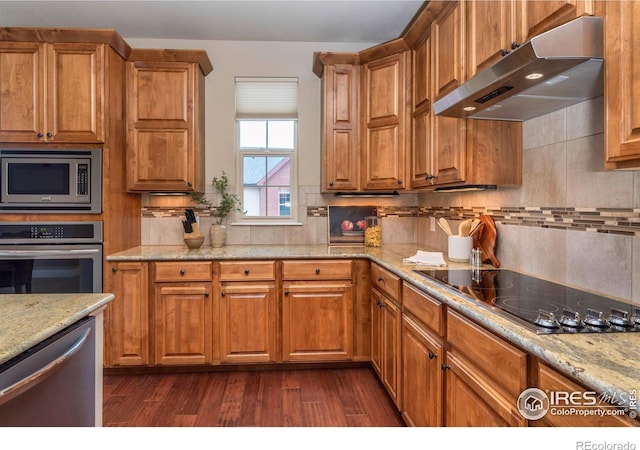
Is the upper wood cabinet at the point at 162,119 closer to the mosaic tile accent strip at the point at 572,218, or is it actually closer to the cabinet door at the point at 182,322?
the cabinet door at the point at 182,322

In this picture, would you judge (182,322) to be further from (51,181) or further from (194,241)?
(51,181)

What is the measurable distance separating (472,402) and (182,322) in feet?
6.98

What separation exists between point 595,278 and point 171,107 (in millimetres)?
3030

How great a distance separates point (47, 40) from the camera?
2789 mm

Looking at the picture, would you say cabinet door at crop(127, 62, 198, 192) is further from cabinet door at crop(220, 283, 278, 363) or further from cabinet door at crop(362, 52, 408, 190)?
cabinet door at crop(362, 52, 408, 190)

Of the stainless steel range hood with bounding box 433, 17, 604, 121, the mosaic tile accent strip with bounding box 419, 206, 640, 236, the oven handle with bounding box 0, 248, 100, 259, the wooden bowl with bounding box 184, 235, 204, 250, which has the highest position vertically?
the stainless steel range hood with bounding box 433, 17, 604, 121

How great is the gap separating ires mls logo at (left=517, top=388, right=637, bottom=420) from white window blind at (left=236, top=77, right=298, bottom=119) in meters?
3.01

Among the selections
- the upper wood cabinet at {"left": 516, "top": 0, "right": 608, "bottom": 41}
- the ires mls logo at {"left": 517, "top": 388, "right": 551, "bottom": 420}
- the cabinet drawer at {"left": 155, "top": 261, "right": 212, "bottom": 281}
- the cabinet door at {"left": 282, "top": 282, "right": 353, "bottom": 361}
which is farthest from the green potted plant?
the ires mls logo at {"left": 517, "top": 388, "right": 551, "bottom": 420}

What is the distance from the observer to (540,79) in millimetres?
1470

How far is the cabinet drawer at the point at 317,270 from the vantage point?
292 centimetres

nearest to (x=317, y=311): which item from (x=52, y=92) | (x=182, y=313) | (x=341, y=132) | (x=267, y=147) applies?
(x=182, y=313)

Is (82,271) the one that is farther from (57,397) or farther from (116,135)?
(57,397)

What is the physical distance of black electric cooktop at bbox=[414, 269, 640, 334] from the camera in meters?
1.15

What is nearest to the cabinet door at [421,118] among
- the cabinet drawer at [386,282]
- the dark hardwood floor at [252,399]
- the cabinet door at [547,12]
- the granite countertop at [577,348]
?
the cabinet drawer at [386,282]
